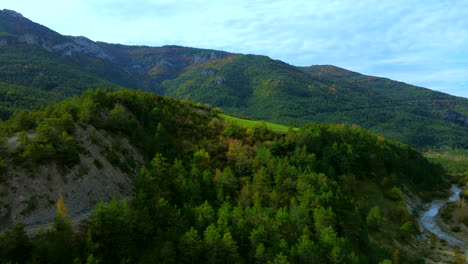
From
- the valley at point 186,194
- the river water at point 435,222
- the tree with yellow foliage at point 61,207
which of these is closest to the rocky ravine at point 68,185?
the valley at point 186,194

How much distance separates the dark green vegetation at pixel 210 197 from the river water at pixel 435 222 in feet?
22.9

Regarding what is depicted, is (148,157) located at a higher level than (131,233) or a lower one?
higher

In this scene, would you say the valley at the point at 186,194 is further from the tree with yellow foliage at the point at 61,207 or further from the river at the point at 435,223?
the river at the point at 435,223

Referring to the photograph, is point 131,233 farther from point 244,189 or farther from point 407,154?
point 407,154

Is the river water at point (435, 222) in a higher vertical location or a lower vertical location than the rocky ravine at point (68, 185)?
lower

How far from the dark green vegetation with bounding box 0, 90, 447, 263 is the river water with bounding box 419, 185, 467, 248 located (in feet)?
22.9

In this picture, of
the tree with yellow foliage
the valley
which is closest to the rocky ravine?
the valley

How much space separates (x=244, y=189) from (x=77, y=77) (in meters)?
187

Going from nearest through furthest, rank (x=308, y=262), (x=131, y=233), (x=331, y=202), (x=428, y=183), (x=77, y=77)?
(x=131, y=233) < (x=308, y=262) < (x=331, y=202) < (x=428, y=183) < (x=77, y=77)

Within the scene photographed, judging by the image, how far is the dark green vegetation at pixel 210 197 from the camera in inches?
1107

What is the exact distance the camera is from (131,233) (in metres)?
28.9

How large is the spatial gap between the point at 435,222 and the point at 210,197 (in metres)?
57.5

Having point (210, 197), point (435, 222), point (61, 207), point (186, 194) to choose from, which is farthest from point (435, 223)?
point (61, 207)

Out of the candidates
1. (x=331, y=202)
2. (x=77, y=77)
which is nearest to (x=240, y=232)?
(x=331, y=202)
